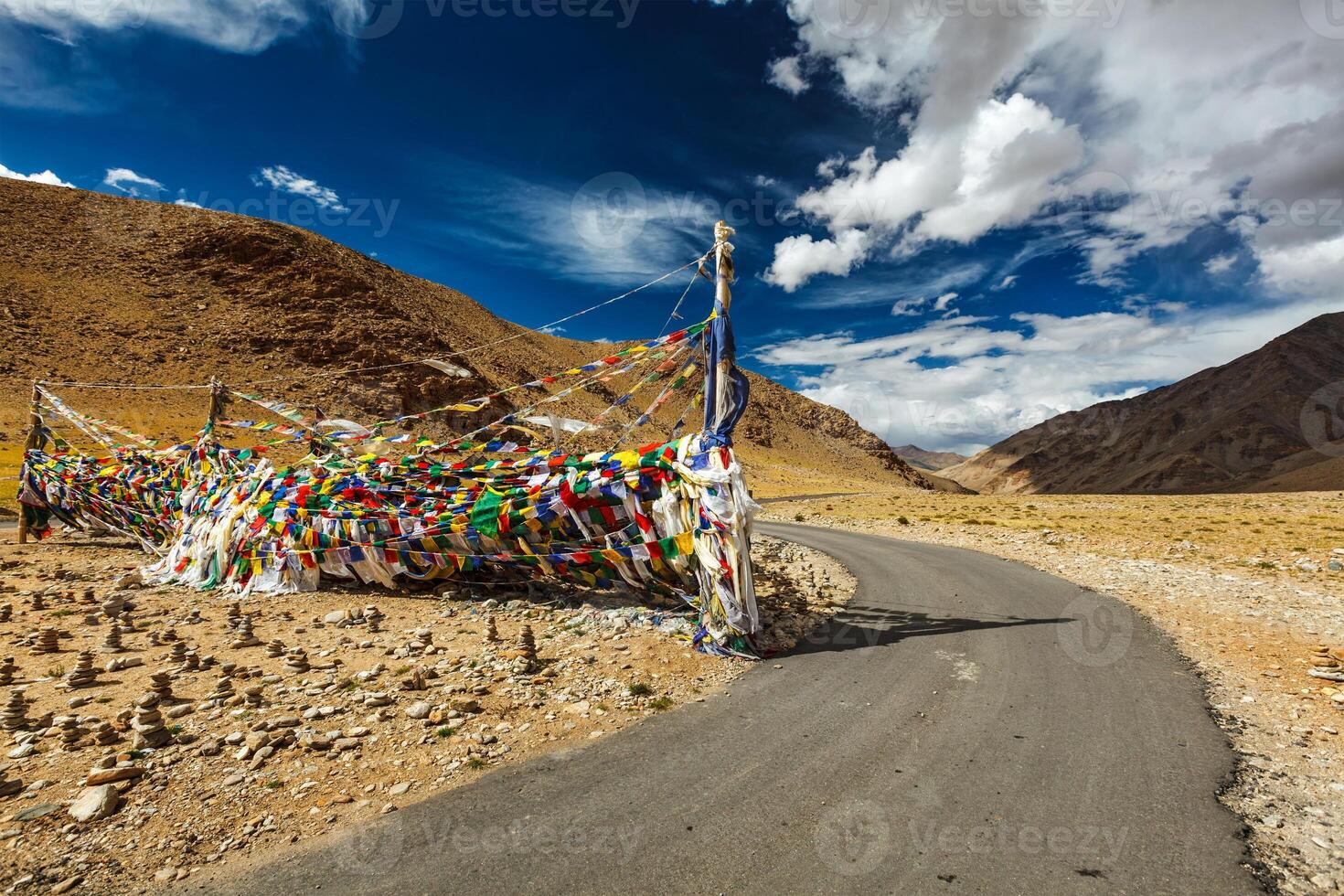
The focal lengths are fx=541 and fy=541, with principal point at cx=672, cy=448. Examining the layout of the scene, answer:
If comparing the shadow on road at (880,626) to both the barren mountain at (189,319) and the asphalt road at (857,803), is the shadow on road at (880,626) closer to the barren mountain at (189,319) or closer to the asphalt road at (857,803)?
the asphalt road at (857,803)

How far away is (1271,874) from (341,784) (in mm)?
6309

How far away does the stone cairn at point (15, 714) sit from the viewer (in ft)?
15.8

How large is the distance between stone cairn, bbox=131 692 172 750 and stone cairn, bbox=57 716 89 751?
0.35 m

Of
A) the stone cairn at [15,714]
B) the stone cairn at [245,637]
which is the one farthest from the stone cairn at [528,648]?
the stone cairn at [15,714]

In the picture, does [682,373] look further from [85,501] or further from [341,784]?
[85,501]

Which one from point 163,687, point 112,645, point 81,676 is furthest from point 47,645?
point 163,687

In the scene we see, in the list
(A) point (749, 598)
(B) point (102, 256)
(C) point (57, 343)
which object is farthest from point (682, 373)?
(B) point (102, 256)

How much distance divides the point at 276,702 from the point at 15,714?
6.71 feet

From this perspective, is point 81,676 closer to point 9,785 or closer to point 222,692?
point 222,692

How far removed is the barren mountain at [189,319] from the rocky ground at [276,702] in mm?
35455

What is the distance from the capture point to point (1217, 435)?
4606 inches

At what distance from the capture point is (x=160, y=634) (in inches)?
297

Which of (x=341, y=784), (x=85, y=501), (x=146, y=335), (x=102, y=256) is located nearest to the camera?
(x=341, y=784)

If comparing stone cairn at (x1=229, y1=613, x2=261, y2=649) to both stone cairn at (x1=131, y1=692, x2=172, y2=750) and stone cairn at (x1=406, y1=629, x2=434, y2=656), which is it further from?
stone cairn at (x1=131, y1=692, x2=172, y2=750)
